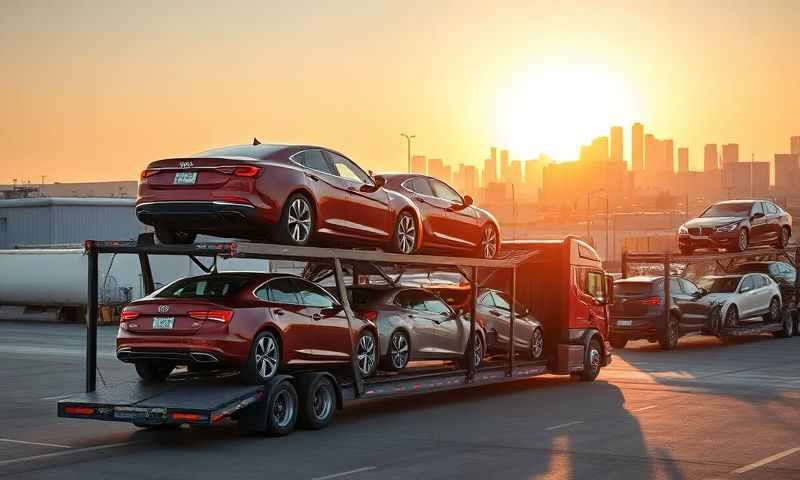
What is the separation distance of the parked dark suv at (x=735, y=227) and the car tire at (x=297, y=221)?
20.1 metres

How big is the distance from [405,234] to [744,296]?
60.3 ft

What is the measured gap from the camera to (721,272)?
3681cm

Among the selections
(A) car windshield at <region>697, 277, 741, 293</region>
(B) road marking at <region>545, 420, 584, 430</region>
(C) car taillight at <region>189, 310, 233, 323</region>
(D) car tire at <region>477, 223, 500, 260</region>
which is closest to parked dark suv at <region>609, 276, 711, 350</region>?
(A) car windshield at <region>697, 277, 741, 293</region>

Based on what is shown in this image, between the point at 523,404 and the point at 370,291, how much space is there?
3218 mm

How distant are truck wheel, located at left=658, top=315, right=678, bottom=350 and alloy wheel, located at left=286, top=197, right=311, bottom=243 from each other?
17207mm

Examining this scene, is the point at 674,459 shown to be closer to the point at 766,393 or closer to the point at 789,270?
the point at 766,393

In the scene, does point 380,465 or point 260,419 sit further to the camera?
point 260,419

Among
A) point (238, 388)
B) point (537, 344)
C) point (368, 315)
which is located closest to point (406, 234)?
point (368, 315)

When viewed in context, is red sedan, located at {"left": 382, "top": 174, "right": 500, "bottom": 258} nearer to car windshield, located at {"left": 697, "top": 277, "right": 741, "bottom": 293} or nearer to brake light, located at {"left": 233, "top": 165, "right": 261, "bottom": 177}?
brake light, located at {"left": 233, "top": 165, "right": 261, "bottom": 177}

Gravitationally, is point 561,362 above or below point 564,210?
below

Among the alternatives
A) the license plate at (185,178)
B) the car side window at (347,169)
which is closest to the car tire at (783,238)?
the car side window at (347,169)

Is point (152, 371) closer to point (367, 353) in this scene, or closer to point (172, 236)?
point (172, 236)

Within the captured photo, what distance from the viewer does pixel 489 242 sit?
68.1 ft

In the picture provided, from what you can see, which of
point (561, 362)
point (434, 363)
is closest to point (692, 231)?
point (561, 362)
